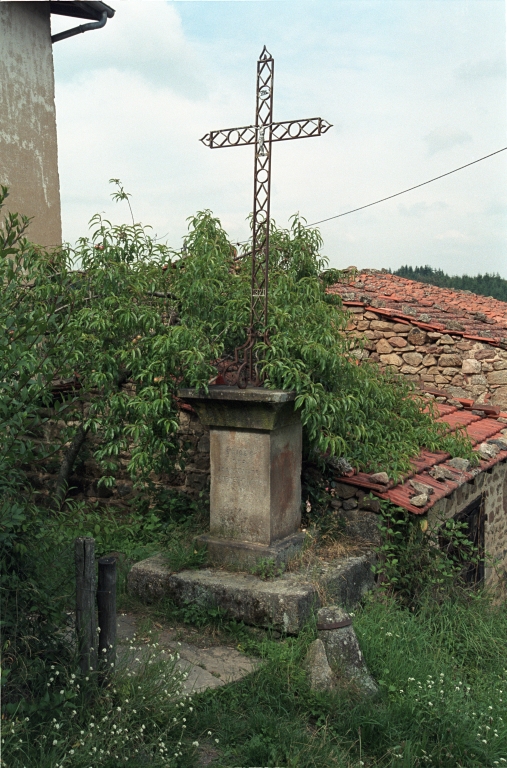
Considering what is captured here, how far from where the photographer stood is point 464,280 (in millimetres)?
26672

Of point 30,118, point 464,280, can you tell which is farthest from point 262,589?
point 464,280

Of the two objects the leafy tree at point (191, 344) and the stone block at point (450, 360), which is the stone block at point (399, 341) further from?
the leafy tree at point (191, 344)

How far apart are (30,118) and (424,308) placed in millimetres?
6013

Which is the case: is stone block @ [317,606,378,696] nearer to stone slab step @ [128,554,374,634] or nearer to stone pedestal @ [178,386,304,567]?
stone slab step @ [128,554,374,634]

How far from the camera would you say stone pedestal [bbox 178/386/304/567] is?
4.96 meters

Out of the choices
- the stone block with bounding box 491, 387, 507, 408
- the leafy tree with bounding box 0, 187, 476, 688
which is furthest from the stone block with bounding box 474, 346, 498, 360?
the leafy tree with bounding box 0, 187, 476, 688

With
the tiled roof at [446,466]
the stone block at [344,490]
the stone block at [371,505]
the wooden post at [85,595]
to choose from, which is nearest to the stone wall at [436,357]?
the tiled roof at [446,466]

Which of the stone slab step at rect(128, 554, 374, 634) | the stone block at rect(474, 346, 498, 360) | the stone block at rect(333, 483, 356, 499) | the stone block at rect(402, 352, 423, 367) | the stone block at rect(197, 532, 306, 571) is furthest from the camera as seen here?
the stone block at rect(402, 352, 423, 367)

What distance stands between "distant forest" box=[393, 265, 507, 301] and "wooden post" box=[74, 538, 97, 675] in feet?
70.2

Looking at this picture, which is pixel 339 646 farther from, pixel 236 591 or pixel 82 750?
pixel 82 750

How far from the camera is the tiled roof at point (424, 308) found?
353 inches

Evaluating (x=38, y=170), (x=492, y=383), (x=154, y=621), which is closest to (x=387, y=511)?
(x=154, y=621)

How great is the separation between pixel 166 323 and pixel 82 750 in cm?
414

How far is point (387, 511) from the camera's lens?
5711 mm
